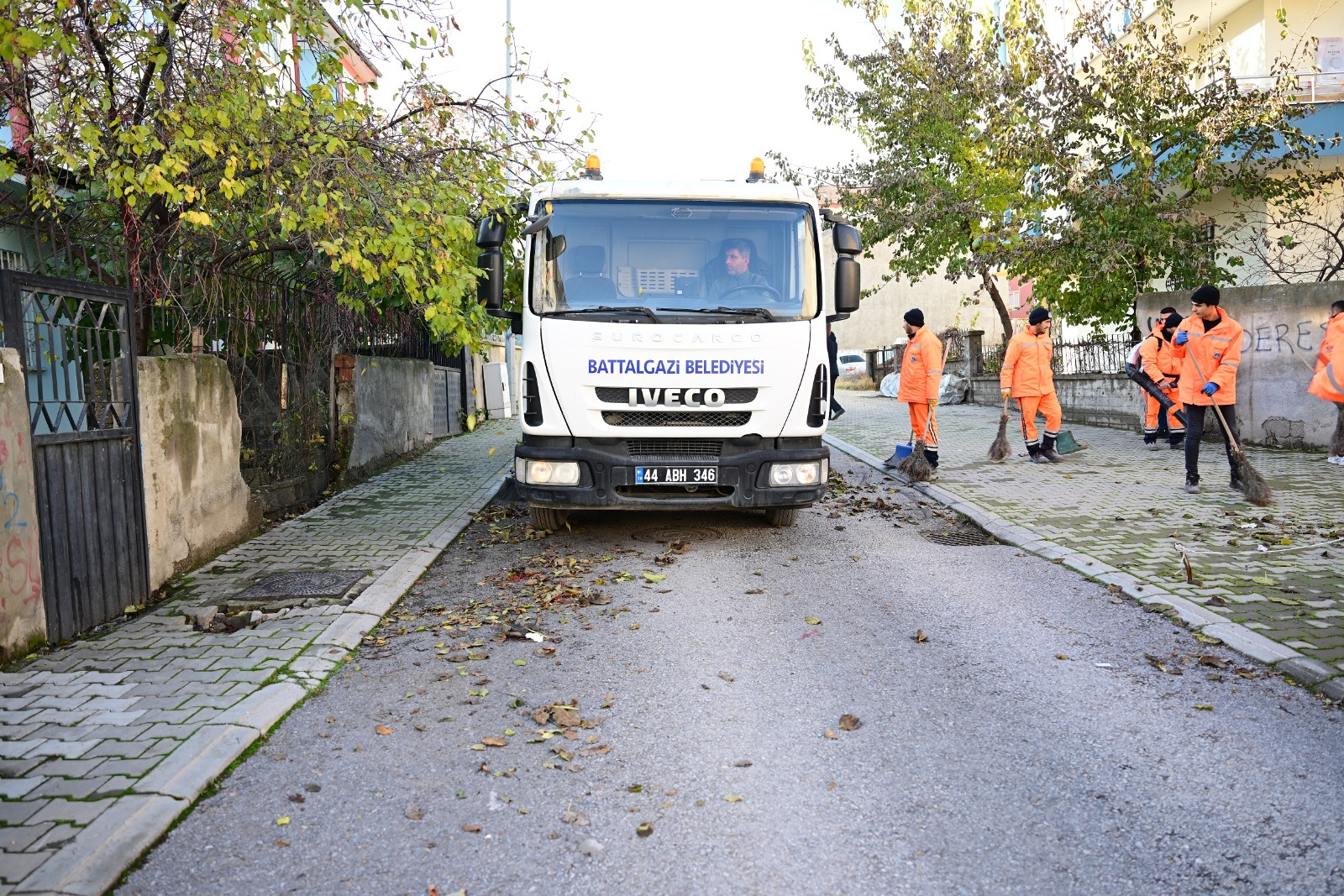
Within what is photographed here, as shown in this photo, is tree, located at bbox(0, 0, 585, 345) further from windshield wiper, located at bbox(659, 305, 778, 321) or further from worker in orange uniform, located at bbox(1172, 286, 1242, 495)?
worker in orange uniform, located at bbox(1172, 286, 1242, 495)

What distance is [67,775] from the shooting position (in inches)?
137

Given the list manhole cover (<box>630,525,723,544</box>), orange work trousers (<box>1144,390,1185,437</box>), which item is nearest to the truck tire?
manhole cover (<box>630,525,723,544</box>)

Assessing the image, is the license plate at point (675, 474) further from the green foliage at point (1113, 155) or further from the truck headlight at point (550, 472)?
the green foliage at point (1113, 155)

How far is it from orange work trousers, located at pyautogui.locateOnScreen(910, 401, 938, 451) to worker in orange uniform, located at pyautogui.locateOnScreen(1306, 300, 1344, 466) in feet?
12.8

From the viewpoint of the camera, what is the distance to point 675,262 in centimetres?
746

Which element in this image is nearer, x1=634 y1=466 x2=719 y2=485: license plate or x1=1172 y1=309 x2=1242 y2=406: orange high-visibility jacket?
x1=634 y1=466 x2=719 y2=485: license plate

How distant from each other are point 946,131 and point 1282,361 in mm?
9176

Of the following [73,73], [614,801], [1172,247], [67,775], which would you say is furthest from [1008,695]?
[1172,247]

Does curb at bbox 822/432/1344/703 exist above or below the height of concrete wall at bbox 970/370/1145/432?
below

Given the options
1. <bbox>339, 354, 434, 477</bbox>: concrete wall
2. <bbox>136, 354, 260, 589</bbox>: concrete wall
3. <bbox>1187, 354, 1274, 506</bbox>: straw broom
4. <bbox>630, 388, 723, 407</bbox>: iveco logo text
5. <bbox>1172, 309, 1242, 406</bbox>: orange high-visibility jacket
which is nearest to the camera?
<bbox>136, 354, 260, 589</bbox>: concrete wall

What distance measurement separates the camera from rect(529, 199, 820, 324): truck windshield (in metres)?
7.34

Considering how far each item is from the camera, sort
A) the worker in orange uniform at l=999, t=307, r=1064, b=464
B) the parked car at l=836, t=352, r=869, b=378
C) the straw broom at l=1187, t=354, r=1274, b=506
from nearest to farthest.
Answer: the straw broom at l=1187, t=354, r=1274, b=506 < the worker in orange uniform at l=999, t=307, r=1064, b=464 < the parked car at l=836, t=352, r=869, b=378

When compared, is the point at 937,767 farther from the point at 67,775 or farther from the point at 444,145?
the point at 444,145

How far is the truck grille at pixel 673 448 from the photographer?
7.21 meters
